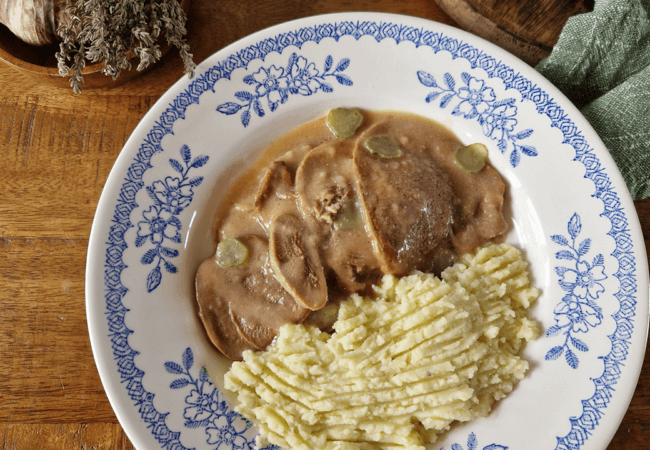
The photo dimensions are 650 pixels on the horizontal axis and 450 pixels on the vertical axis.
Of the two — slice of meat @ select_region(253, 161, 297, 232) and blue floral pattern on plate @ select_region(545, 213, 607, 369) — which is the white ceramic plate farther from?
slice of meat @ select_region(253, 161, 297, 232)

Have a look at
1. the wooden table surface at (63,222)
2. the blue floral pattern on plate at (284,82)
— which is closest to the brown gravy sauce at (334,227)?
the blue floral pattern on plate at (284,82)

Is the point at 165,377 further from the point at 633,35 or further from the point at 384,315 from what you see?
the point at 633,35

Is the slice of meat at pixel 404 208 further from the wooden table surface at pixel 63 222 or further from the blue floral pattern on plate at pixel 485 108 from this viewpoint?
the wooden table surface at pixel 63 222

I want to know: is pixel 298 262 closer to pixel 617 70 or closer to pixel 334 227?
A: pixel 334 227

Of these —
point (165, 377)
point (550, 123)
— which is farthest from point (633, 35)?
point (165, 377)

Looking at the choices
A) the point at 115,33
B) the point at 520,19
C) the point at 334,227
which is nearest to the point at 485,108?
the point at 520,19

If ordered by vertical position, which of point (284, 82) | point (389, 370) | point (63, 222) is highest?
point (284, 82)
